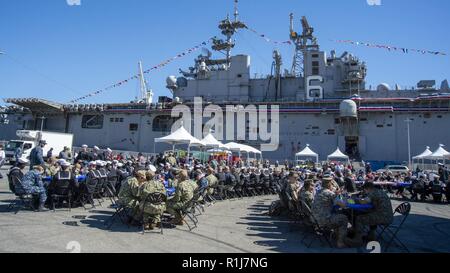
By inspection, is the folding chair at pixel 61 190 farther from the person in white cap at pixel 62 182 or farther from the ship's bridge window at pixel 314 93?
the ship's bridge window at pixel 314 93

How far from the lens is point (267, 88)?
4050cm

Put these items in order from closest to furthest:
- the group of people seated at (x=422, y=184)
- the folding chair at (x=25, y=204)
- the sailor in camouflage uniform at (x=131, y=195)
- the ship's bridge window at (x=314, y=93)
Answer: the sailor in camouflage uniform at (x=131, y=195)
the folding chair at (x=25, y=204)
the group of people seated at (x=422, y=184)
the ship's bridge window at (x=314, y=93)

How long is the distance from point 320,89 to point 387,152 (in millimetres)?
10439

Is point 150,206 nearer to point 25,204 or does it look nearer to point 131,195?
point 131,195

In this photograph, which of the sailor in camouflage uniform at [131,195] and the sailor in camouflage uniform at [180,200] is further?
the sailor in camouflage uniform at [180,200]

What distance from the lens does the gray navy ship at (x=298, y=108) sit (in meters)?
32.8

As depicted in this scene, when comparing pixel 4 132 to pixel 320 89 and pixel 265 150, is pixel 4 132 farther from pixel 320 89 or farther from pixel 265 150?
pixel 320 89

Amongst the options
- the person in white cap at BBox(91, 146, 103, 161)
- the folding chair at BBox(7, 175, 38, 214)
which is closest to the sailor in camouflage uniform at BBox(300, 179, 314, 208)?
the folding chair at BBox(7, 175, 38, 214)

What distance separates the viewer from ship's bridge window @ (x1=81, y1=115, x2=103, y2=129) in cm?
4371

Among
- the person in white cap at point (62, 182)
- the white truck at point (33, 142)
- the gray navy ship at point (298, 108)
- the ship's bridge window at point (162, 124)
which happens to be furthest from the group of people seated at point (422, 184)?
the ship's bridge window at point (162, 124)

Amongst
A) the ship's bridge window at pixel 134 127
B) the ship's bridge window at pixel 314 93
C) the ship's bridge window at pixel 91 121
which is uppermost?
the ship's bridge window at pixel 314 93

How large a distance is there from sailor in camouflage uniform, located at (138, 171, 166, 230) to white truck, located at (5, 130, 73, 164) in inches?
843
